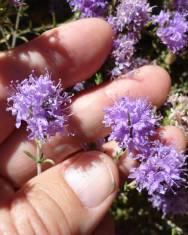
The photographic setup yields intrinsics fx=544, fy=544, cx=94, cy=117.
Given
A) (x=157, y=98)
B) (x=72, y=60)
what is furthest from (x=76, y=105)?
(x=157, y=98)

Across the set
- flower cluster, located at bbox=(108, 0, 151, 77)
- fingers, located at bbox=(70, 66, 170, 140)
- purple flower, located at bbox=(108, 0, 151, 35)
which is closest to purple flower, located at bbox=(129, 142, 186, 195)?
fingers, located at bbox=(70, 66, 170, 140)

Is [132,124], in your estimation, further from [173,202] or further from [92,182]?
[173,202]

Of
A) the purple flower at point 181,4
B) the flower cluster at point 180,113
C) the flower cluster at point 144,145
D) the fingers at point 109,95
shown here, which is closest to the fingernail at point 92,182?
the flower cluster at point 144,145

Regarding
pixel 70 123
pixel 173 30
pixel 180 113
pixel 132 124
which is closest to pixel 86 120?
pixel 70 123

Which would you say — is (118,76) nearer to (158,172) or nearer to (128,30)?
(128,30)

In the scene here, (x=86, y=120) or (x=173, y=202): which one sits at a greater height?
(x=86, y=120)
